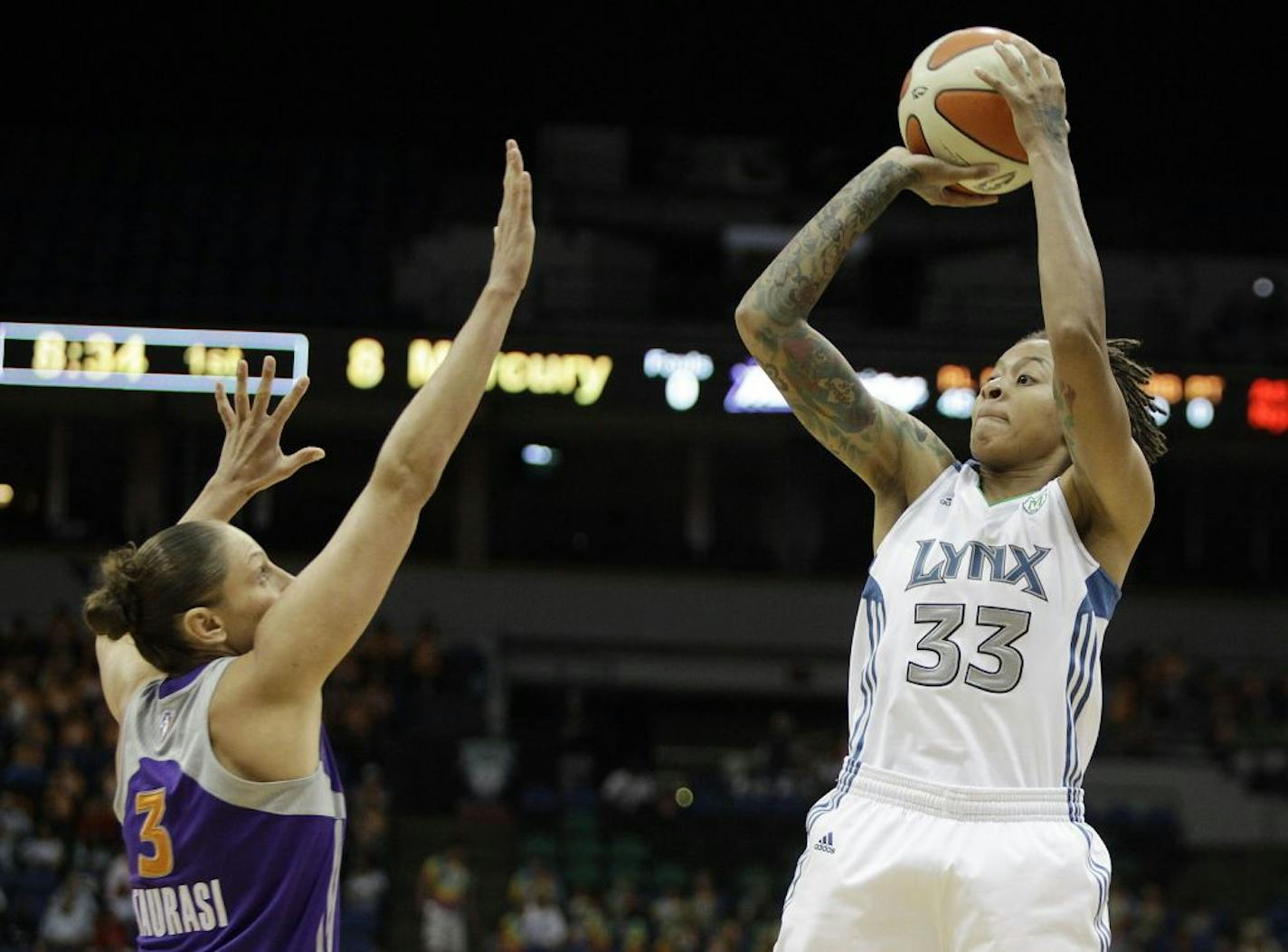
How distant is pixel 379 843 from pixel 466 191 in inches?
333

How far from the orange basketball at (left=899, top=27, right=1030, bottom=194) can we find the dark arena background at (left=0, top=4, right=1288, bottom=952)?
1090 cm

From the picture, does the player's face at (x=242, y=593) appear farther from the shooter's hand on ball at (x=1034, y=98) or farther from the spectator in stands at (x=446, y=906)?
the spectator in stands at (x=446, y=906)

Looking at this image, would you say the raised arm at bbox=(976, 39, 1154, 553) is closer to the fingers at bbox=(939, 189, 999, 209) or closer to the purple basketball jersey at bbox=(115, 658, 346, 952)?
the fingers at bbox=(939, 189, 999, 209)

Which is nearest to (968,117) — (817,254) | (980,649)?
(817,254)

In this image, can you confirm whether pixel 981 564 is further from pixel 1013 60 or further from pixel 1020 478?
pixel 1013 60

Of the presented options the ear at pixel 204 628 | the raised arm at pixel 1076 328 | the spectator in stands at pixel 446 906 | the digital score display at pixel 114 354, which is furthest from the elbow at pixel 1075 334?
the digital score display at pixel 114 354

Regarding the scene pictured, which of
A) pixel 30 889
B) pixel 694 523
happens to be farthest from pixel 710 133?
pixel 30 889

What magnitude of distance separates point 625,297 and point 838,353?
14808 millimetres

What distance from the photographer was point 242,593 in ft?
8.98

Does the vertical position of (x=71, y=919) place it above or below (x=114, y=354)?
below

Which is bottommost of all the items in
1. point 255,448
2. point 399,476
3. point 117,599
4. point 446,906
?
point 446,906

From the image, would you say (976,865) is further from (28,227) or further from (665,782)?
(28,227)

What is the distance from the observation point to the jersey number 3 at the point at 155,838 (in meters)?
2.65

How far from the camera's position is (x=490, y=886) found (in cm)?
1273
